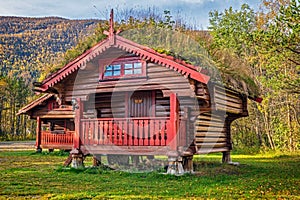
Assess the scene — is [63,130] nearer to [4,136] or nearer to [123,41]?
[123,41]

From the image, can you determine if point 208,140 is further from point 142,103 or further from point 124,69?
point 124,69

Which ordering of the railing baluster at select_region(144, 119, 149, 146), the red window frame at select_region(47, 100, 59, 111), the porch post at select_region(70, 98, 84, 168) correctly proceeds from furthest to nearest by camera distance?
the red window frame at select_region(47, 100, 59, 111) → the porch post at select_region(70, 98, 84, 168) → the railing baluster at select_region(144, 119, 149, 146)

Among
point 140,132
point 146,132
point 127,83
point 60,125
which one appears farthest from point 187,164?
point 60,125

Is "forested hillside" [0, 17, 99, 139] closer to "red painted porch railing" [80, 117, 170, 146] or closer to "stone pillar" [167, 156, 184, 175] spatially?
"red painted porch railing" [80, 117, 170, 146]

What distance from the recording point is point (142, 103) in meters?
16.6

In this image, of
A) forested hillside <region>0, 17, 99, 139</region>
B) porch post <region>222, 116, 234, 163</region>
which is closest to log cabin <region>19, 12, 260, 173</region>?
porch post <region>222, 116, 234, 163</region>

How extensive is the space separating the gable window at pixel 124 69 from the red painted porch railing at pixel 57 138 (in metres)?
12.5

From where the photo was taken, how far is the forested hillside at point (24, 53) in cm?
5938

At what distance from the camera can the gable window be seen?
1540cm

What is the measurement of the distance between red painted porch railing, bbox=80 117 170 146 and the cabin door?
1496 mm

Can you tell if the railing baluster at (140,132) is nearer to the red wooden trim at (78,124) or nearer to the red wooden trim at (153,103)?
the red wooden trim at (153,103)

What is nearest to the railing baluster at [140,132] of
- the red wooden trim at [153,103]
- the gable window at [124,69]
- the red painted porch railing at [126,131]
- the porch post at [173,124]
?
the red painted porch railing at [126,131]

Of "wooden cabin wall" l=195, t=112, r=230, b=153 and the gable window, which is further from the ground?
the gable window

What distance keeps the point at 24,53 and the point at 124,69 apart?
321 feet
